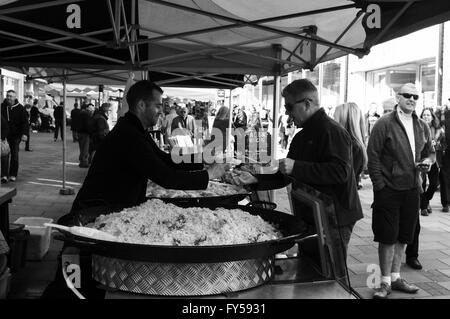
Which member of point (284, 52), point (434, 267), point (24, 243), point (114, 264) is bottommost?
point (434, 267)

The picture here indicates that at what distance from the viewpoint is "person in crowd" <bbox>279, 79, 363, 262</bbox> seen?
3.05 metres

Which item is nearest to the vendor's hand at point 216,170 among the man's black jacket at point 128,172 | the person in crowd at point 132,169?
the person in crowd at point 132,169

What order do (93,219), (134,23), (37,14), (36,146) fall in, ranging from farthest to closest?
(36,146), (134,23), (37,14), (93,219)

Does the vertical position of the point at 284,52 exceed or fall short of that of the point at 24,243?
it exceeds it

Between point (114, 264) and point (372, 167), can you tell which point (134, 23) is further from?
point (114, 264)

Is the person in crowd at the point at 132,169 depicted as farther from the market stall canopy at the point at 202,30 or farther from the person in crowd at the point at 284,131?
the person in crowd at the point at 284,131

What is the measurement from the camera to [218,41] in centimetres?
604

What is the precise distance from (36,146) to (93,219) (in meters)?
20.7

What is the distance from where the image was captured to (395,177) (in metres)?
4.61

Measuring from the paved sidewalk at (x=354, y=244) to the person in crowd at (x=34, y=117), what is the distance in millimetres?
17847

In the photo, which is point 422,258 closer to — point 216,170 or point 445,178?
point 445,178

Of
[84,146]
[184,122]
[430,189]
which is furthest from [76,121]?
[430,189]

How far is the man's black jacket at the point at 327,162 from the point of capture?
304cm

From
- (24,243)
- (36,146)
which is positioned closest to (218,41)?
(24,243)
